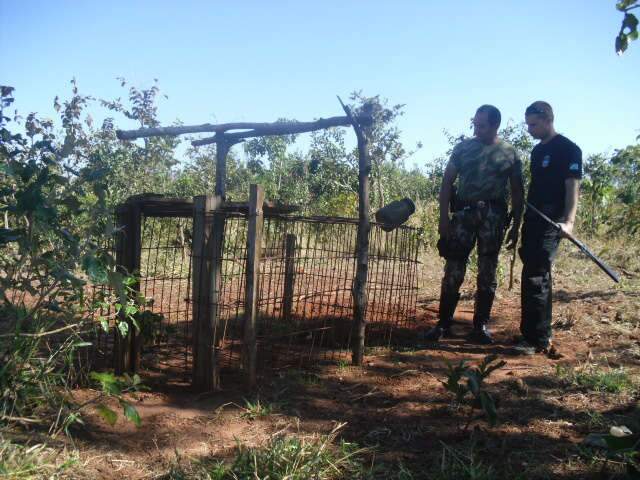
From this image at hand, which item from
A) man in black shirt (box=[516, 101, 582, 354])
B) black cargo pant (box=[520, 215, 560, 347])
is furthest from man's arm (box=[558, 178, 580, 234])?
black cargo pant (box=[520, 215, 560, 347])

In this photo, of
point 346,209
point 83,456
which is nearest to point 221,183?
point 83,456

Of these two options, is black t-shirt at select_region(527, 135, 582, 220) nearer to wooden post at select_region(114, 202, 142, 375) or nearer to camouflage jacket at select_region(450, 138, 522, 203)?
camouflage jacket at select_region(450, 138, 522, 203)

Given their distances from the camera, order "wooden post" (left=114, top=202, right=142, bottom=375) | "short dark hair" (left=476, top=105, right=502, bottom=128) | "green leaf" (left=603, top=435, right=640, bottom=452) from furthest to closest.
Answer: "short dark hair" (left=476, top=105, right=502, bottom=128), "wooden post" (left=114, top=202, right=142, bottom=375), "green leaf" (left=603, top=435, right=640, bottom=452)

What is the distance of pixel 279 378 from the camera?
332cm

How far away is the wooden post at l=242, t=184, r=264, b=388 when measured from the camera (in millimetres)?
3006

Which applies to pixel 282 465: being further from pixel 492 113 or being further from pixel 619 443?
pixel 492 113

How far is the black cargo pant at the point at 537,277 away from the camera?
366 centimetres

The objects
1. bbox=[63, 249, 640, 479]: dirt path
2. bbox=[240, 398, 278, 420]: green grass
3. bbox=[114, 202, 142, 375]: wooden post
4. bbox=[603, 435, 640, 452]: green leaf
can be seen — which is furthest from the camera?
bbox=[114, 202, 142, 375]: wooden post

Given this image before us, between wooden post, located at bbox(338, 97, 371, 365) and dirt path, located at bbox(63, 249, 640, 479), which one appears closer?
dirt path, located at bbox(63, 249, 640, 479)

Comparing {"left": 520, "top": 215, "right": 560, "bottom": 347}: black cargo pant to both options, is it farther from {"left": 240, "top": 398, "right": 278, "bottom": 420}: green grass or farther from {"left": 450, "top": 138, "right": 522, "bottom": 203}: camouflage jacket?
{"left": 240, "top": 398, "right": 278, "bottom": 420}: green grass

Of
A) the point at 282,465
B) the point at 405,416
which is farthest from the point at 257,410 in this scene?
the point at 405,416

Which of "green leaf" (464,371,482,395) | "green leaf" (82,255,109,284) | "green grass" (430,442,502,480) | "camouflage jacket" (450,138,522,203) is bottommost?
"green grass" (430,442,502,480)

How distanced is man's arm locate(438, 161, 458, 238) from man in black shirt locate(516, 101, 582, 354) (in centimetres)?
58

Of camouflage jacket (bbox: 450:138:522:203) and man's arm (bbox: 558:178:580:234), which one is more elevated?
camouflage jacket (bbox: 450:138:522:203)
